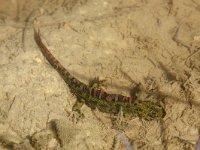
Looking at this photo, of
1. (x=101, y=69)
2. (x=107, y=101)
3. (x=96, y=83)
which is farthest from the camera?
(x=101, y=69)

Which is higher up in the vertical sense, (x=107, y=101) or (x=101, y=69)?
(x=101, y=69)

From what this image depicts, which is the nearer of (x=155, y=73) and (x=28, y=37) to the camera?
(x=155, y=73)

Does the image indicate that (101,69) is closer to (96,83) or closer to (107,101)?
(96,83)

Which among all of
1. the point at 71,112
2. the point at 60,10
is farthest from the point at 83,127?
the point at 60,10

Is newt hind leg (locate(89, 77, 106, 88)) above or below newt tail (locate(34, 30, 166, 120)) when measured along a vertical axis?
above

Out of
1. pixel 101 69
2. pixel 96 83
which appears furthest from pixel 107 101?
pixel 101 69

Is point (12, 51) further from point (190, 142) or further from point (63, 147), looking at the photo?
point (190, 142)
